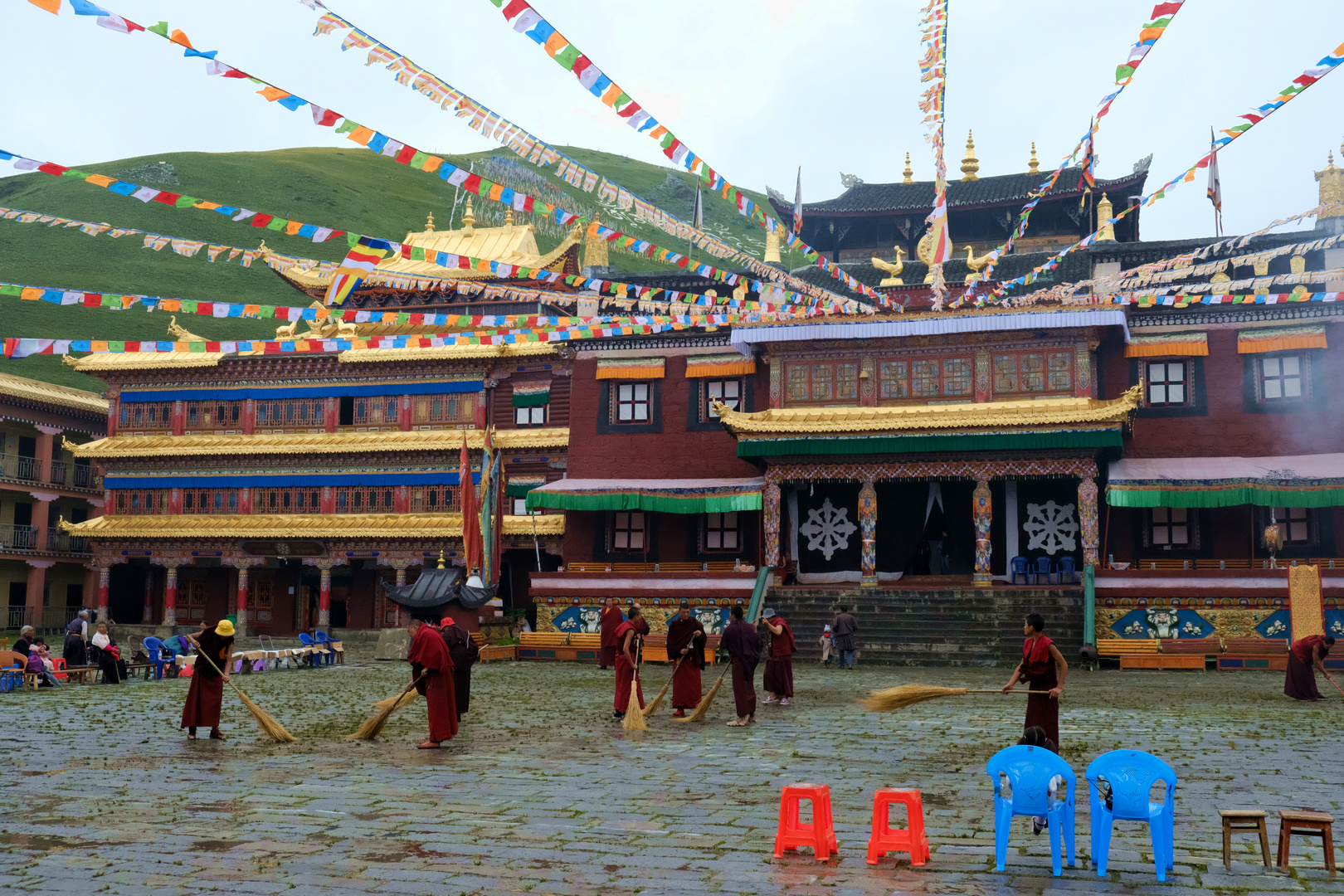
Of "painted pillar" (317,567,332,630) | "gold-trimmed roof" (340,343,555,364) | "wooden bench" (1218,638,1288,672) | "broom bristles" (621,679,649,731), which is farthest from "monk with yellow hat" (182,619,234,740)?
"painted pillar" (317,567,332,630)

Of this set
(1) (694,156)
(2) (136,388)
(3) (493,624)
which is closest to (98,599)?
(2) (136,388)

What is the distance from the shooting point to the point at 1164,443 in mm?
29203

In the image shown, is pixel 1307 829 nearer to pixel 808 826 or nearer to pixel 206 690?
pixel 808 826

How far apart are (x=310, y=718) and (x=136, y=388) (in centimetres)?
3269

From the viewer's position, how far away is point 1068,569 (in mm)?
29422

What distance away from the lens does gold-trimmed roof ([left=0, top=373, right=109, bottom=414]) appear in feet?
139

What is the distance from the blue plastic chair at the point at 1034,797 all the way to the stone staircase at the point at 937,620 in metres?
17.6

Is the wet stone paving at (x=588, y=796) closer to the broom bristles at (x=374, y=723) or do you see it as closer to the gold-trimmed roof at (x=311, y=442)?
the broom bristles at (x=374, y=723)

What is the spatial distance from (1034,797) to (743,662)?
7.90 meters

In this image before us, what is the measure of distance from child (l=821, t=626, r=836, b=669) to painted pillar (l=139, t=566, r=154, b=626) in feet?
95.0

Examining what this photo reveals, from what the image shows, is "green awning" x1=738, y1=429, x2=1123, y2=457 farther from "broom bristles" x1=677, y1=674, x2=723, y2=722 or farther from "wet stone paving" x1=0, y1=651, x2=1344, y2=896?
"broom bristles" x1=677, y1=674, x2=723, y2=722

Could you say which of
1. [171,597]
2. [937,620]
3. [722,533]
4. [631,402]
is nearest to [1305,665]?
[937,620]

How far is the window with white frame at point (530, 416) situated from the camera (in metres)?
40.6

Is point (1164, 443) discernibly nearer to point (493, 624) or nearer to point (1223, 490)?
point (1223, 490)
